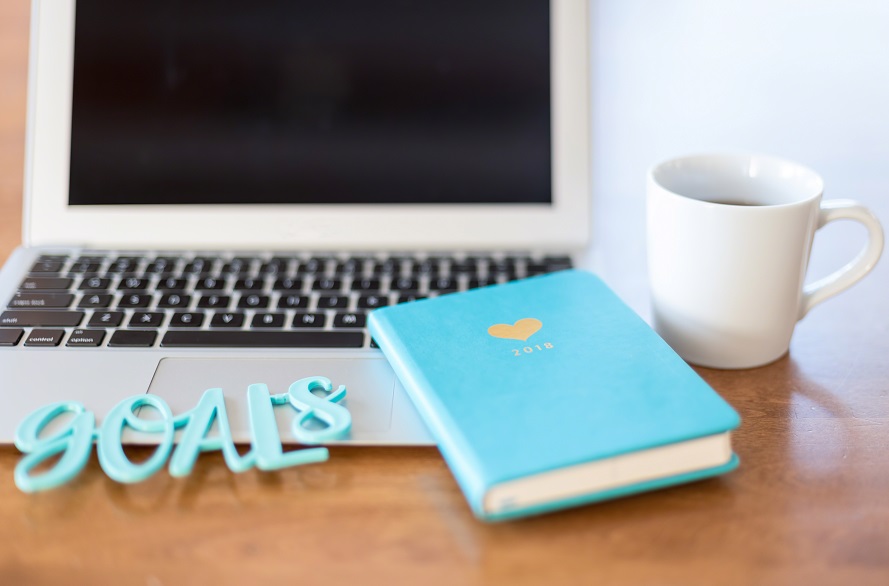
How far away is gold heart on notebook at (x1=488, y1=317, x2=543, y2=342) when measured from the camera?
1.95 feet

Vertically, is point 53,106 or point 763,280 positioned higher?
point 53,106

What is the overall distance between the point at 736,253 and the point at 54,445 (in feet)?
1.50

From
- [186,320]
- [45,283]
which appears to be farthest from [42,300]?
[186,320]

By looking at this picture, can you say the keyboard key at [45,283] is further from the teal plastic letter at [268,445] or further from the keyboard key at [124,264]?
the teal plastic letter at [268,445]

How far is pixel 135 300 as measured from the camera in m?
0.69

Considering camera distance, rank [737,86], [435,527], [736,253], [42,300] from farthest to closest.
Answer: [737,86], [42,300], [736,253], [435,527]

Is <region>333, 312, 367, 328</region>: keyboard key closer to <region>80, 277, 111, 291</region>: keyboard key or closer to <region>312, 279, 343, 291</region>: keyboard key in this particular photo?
<region>312, 279, 343, 291</region>: keyboard key

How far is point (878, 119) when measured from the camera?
0.92 meters

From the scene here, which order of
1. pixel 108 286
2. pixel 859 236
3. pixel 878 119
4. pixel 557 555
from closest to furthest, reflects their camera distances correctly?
pixel 557 555 → pixel 108 286 → pixel 859 236 → pixel 878 119

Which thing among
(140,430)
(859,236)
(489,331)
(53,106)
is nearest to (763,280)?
(489,331)

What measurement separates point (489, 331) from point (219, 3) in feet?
1.27

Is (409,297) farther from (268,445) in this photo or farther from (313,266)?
(268,445)

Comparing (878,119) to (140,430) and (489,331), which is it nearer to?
(489,331)

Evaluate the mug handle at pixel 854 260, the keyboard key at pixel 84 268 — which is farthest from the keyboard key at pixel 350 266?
the mug handle at pixel 854 260
